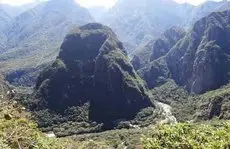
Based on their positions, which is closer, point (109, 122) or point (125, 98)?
point (109, 122)

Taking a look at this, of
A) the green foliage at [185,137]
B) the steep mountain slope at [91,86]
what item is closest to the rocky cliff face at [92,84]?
the steep mountain slope at [91,86]

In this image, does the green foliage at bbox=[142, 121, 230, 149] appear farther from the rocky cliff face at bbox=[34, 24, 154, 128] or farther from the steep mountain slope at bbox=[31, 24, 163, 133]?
the rocky cliff face at bbox=[34, 24, 154, 128]

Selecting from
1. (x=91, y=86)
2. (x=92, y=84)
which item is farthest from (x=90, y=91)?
(x=92, y=84)

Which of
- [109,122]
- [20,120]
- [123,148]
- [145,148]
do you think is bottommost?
[109,122]

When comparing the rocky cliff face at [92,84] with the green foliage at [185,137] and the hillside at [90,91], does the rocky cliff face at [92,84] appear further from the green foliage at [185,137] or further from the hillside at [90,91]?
the green foliage at [185,137]

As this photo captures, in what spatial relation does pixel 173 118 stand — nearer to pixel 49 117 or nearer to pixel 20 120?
pixel 49 117

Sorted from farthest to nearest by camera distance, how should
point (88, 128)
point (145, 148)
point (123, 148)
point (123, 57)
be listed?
point (123, 57), point (88, 128), point (123, 148), point (145, 148)

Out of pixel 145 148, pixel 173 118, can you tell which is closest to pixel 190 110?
pixel 173 118

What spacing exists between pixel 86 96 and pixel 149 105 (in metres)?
25.3

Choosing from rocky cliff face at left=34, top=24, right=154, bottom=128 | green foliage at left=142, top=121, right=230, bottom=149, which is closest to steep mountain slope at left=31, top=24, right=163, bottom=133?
rocky cliff face at left=34, top=24, right=154, bottom=128

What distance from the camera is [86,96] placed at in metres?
185

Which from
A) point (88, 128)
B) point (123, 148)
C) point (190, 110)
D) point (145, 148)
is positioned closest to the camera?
point (145, 148)

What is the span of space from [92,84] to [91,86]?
4.35ft

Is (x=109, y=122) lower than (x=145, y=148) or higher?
lower
